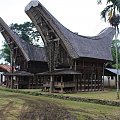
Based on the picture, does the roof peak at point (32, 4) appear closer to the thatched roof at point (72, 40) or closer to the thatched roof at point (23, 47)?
the thatched roof at point (72, 40)

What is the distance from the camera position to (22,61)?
4288cm

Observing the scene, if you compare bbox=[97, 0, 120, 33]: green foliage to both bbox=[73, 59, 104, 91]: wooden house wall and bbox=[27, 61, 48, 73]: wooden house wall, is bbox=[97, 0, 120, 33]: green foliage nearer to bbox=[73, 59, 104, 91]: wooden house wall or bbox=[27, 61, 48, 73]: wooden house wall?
bbox=[73, 59, 104, 91]: wooden house wall

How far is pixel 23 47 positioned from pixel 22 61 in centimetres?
289

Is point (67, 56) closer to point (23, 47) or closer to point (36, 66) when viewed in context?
point (23, 47)

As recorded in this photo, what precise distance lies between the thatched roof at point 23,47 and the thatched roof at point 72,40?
18.3 ft

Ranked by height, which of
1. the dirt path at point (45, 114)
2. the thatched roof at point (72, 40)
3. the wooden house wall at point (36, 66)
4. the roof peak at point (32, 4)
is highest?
the roof peak at point (32, 4)

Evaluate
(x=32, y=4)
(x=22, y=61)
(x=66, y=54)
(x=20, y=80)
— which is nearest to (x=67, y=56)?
(x=66, y=54)

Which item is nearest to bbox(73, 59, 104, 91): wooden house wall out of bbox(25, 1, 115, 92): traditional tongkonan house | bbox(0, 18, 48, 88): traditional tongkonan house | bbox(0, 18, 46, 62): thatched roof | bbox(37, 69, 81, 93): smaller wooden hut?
bbox(25, 1, 115, 92): traditional tongkonan house

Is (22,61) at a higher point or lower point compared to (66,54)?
lower

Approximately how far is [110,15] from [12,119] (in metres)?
13.5

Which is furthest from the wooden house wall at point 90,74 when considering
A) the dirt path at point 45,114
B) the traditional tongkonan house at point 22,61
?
the dirt path at point 45,114

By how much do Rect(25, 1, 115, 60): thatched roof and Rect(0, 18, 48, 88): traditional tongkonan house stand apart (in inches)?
236

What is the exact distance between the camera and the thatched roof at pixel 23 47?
3978cm

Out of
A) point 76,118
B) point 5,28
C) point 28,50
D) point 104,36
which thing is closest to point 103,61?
point 104,36
